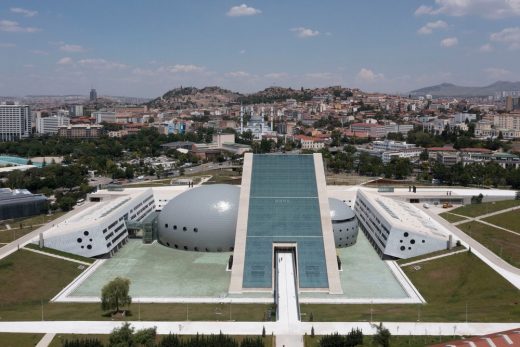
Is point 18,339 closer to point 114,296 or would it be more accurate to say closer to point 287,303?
point 114,296

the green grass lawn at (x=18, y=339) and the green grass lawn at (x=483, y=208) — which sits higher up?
the green grass lawn at (x=483, y=208)

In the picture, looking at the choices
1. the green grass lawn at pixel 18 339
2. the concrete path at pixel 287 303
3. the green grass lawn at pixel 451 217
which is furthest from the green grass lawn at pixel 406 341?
the green grass lawn at pixel 451 217

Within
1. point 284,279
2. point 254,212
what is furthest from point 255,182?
point 284,279

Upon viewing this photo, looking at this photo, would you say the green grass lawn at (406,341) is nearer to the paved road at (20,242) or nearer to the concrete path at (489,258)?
the concrete path at (489,258)

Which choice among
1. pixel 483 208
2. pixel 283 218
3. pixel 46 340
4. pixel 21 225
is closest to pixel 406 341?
pixel 283 218

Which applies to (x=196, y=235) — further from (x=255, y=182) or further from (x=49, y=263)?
(x=49, y=263)
